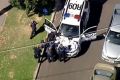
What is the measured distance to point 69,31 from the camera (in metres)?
28.0

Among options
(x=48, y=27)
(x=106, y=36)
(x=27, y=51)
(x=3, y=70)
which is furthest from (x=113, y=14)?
(x=3, y=70)

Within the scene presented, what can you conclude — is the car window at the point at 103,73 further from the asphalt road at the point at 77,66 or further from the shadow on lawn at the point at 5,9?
the shadow on lawn at the point at 5,9

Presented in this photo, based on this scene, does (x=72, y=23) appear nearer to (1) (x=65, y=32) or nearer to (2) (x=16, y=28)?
(1) (x=65, y=32)

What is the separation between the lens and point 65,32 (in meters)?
28.0

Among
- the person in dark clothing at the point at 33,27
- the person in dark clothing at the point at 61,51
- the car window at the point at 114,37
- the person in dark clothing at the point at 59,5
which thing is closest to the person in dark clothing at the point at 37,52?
the person in dark clothing at the point at 61,51

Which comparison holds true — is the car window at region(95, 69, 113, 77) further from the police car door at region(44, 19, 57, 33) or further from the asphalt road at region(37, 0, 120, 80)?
the police car door at region(44, 19, 57, 33)

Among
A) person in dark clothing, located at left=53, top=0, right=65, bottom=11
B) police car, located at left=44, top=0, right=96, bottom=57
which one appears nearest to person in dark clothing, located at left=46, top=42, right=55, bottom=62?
police car, located at left=44, top=0, right=96, bottom=57

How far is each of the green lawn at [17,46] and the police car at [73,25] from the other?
2018 millimetres

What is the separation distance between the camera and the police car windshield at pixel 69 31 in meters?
27.9

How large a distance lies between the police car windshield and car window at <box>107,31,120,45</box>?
2.24 meters

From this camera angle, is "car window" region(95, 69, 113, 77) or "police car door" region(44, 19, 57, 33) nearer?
"car window" region(95, 69, 113, 77)

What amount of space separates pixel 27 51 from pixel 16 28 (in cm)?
278

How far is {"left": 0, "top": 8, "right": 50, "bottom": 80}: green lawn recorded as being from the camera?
2761cm

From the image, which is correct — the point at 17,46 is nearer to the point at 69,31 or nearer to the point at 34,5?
the point at 34,5
